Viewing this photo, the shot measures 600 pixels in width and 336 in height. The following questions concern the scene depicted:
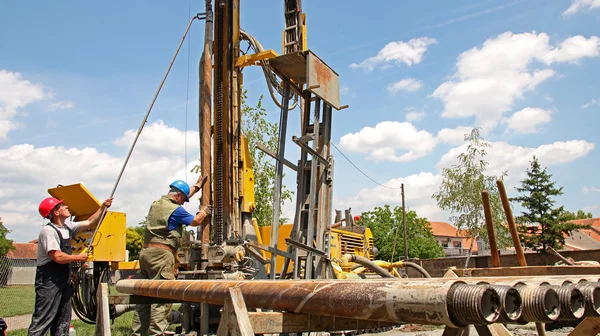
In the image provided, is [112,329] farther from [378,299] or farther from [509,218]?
[378,299]

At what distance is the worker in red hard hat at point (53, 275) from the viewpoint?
4863 millimetres

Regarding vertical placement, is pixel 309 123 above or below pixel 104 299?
above

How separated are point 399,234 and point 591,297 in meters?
50.7

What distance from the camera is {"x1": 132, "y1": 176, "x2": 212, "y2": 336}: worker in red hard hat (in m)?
5.81

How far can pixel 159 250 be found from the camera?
19.3ft

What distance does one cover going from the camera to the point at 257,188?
706 inches

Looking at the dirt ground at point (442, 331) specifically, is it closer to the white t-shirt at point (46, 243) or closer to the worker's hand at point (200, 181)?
the worker's hand at point (200, 181)

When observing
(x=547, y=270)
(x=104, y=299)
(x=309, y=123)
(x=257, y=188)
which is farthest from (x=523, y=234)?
(x=104, y=299)

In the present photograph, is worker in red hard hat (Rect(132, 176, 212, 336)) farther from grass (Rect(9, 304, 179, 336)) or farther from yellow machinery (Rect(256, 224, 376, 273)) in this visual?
yellow machinery (Rect(256, 224, 376, 273))

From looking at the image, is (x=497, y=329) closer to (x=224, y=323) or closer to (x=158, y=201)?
(x=224, y=323)

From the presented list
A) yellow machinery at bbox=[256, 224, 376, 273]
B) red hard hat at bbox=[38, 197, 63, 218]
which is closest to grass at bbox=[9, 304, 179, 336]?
yellow machinery at bbox=[256, 224, 376, 273]

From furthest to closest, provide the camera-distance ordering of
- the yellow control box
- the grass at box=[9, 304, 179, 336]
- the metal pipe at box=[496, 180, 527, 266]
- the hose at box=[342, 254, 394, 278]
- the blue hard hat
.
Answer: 1. the grass at box=[9, 304, 179, 336]
2. the yellow control box
3. the blue hard hat
4. the hose at box=[342, 254, 394, 278]
5. the metal pipe at box=[496, 180, 527, 266]

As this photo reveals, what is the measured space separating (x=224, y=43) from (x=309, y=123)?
181 centimetres

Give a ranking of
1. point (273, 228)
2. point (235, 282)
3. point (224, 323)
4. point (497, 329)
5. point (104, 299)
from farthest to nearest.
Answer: point (273, 228), point (104, 299), point (497, 329), point (235, 282), point (224, 323)
